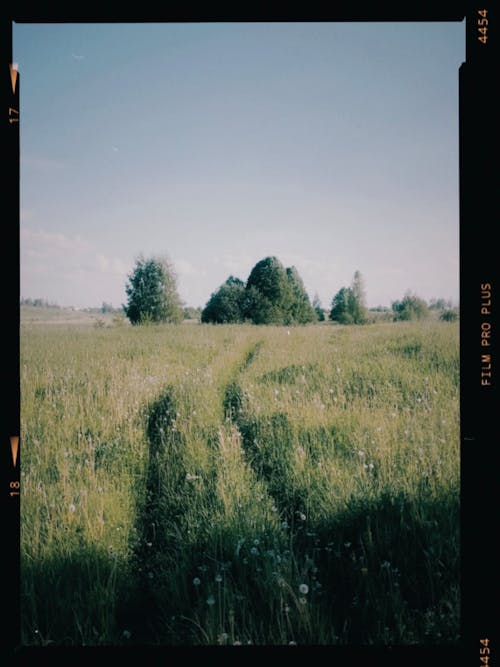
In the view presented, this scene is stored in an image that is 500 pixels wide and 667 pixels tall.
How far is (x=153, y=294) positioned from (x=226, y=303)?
0.60 meters

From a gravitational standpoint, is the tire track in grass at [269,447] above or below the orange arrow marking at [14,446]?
below

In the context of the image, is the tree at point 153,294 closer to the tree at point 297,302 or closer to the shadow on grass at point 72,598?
the tree at point 297,302

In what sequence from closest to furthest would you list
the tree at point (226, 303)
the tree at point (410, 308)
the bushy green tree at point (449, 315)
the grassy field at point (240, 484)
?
the grassy field at point (240, 484) → the bushy green tree at point (449, 315) → the tree at point (410, 308) → the tree at point (226, 303)

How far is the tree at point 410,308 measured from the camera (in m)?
2.28

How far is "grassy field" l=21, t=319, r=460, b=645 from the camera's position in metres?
1.76

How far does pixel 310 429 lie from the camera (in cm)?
257

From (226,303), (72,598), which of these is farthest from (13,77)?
(72,598)

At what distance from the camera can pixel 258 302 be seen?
257 cm

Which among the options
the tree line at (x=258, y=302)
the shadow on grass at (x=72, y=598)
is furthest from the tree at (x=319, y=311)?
the shadow on grass at (x=72, y=598)

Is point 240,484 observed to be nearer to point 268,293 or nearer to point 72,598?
point 72,598

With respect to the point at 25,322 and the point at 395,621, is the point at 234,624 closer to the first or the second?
the point at 395,621

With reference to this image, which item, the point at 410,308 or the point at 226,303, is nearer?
the point at 410,308
